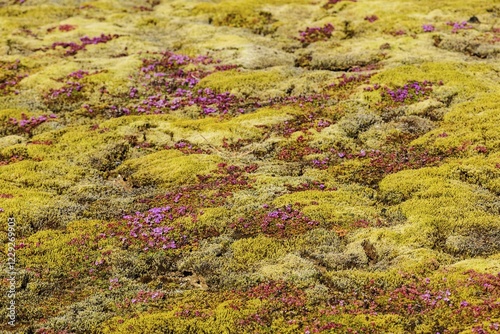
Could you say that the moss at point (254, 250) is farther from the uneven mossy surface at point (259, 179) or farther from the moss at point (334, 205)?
the moss at point (334, 205)

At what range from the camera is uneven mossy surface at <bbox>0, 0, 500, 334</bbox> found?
1429cm

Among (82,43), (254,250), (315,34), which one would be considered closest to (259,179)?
(254,250)

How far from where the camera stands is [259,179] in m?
21.8

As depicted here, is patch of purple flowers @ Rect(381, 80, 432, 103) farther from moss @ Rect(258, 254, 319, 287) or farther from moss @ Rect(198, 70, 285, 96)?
moss @ Rect(258, 254, 319, 287)

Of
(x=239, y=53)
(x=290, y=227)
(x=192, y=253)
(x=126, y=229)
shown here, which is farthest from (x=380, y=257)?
(x=239, y=53)

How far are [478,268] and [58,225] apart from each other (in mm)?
15240

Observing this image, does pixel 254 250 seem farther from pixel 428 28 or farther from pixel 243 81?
pixel 428 28

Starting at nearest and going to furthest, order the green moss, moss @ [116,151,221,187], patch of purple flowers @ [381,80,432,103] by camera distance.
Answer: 1. moss @ [116,151,221,187]
2. patch of purple flowers @ [381,80,432,103]
3. the green moss

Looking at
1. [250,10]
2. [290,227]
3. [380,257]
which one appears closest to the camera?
[380,257]

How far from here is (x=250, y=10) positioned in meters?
49.3

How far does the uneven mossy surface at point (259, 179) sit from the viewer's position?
14289 millimetres

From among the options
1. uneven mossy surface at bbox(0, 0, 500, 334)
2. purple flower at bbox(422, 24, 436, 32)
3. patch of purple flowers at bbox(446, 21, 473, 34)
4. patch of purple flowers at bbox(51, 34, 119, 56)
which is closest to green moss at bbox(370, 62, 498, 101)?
uneven mossy surface at bbox(0, 0, 500, 334)

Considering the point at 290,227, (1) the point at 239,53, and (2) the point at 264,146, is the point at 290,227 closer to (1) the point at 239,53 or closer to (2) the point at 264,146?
(2) the point at 264,146

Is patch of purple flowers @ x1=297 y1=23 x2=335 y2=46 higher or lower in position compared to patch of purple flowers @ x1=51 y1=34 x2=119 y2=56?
higher
